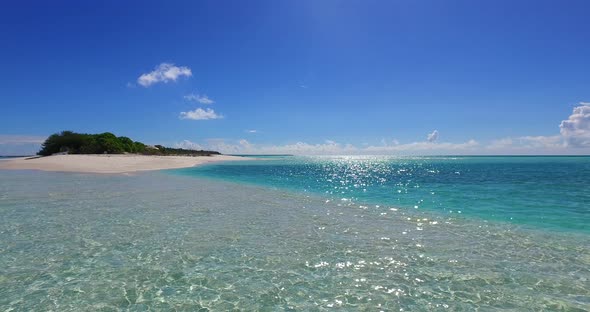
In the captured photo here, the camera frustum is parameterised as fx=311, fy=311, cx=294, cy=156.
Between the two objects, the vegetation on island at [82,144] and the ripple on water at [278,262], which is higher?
the vegetation on island at [82,144]

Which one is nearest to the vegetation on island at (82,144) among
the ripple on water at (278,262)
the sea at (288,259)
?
the sea at (288,259)

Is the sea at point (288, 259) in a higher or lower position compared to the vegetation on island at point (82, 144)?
lower

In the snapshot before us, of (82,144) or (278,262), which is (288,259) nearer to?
(278,262)

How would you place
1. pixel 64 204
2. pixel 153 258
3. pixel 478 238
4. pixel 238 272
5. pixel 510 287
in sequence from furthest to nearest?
pixel 64 204 < pixel 478 238 < pixel 153 258 < pixel 238 272 < pixel 510 287

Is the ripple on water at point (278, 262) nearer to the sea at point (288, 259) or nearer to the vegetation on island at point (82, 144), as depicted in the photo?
the sea at point (288, 259)

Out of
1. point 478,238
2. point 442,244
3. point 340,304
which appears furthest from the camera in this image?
point 478,238

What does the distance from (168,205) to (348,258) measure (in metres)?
13.4

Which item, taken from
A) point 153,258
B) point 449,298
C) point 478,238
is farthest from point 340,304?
point 478,238

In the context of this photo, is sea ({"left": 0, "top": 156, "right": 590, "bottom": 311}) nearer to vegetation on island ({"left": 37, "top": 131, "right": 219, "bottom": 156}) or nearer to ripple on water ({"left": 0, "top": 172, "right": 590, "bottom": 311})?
ripple on water ({"left": 0, "top": 172, "right": 590, "bottom": 311})

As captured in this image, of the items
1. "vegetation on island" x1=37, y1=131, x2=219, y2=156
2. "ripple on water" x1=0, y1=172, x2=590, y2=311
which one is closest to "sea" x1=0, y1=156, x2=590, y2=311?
"ripple on water" x1=0, y1=172, x2=590, y2=311

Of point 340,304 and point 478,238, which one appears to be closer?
point 340,304

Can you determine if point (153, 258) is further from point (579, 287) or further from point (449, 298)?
point (579, 287)

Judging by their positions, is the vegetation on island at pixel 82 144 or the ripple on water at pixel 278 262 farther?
the vegetation on island at pixel 82 144

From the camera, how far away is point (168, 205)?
1927 cm
